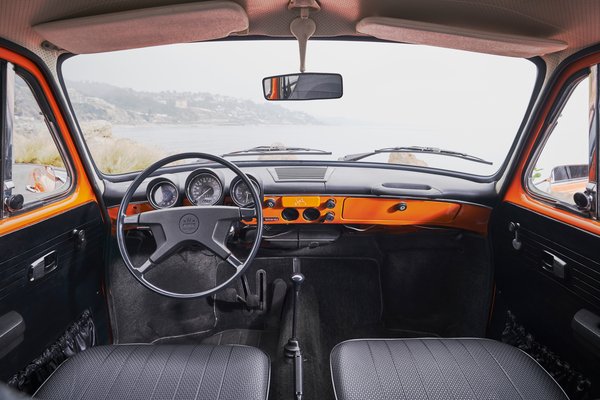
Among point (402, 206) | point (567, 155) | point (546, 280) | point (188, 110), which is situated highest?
point (188, 110)

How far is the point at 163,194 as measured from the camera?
8.05 ft

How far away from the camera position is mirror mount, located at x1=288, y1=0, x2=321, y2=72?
6.42 ft

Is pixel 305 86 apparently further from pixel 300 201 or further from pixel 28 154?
pixel 28 154

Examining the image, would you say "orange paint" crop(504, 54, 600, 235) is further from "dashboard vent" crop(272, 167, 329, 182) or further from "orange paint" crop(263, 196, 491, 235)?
"dashboard vent" crop(272, 167, 329, 182)

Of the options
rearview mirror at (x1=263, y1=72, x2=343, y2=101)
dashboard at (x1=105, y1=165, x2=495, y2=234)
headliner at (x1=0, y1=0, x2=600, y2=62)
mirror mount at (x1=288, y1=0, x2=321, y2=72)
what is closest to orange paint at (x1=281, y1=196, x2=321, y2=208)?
dashboard at (x1=105, y1=165, x2=495, y2=234)

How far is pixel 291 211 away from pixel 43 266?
1.36 m

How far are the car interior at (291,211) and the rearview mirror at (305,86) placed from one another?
11 millimetres

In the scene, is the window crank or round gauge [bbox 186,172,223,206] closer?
the window crank

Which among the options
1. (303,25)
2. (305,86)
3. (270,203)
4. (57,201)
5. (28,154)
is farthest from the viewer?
(270,203)

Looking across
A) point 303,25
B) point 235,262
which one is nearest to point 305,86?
point 303,25

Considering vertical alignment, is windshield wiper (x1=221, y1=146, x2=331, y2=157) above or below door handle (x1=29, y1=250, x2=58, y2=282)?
above

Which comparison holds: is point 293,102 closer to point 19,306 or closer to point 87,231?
point 87,231

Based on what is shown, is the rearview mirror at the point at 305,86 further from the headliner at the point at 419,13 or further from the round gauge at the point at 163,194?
the round gauge at the point at 163,194

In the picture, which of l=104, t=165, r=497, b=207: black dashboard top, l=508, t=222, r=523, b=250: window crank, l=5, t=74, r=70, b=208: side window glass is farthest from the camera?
l=104, t=165, r=497, b=207: black dashboard top
